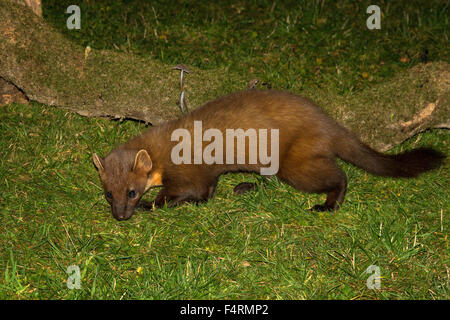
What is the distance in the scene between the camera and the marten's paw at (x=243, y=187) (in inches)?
221

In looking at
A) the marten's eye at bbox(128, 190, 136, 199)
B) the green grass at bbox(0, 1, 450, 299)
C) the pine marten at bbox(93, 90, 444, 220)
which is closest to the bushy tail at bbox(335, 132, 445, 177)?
the pine marten at bbox(93, 90, 444, 220)

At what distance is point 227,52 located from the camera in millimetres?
7547

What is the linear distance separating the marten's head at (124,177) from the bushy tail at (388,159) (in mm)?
2002

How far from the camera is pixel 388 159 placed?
5.22 meters

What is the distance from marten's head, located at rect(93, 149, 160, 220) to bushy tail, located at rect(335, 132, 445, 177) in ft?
6.57

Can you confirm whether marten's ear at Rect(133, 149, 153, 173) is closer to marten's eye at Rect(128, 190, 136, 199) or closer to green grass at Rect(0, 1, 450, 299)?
marten's eye at Rect(128, 190, 136, 199)

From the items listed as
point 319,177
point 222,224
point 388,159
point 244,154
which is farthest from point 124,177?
point 388,159

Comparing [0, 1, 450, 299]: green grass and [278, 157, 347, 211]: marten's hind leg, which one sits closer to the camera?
[0, 1, 450, 299]: green grass

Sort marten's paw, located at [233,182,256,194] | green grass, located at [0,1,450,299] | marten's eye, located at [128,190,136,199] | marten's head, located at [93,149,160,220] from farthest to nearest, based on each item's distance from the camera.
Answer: marten's paw, located at [233,182,256,194]
marten's eye, located at [128,190,136,199]
marten's head, located at [93,149,160,220]
green grass, located at [0,1,450,299]

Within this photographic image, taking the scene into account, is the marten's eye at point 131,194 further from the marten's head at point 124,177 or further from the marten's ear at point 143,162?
the marten's ear at point 143,162

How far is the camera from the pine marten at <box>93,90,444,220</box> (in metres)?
5.12

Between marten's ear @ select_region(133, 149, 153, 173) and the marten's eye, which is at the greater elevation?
marten's ear @ select_region(133, 149, 153, 173)
